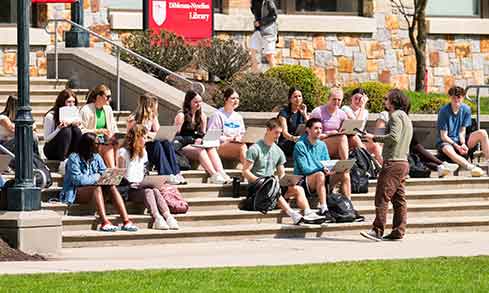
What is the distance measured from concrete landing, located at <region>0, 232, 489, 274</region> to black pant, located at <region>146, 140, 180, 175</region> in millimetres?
1396

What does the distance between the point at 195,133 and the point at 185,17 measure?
23.4 feet

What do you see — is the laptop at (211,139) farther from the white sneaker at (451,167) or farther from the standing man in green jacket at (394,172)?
the white sneaker at (451,167)

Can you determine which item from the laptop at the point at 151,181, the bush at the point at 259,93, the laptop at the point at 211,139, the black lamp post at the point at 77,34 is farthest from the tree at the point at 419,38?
the laptop at the point at 151,181

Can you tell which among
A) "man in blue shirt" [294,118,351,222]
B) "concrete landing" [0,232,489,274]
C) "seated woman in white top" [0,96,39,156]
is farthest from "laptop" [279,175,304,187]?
"seated woman in white top" [0,96,39,156]

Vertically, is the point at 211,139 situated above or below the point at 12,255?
above

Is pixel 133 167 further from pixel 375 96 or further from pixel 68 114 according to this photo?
pixel 375 96

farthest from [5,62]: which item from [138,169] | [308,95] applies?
[138,169]

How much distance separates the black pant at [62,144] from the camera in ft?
63.0

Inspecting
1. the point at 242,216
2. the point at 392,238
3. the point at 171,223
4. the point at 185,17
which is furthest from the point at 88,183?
the point at 185,17

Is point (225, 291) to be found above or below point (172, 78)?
below

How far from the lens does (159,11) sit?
2723 centimetres

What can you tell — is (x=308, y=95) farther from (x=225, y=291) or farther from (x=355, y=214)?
(x=225, y=291)

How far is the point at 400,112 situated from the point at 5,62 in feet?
34.3

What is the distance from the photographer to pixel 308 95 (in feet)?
82.9
